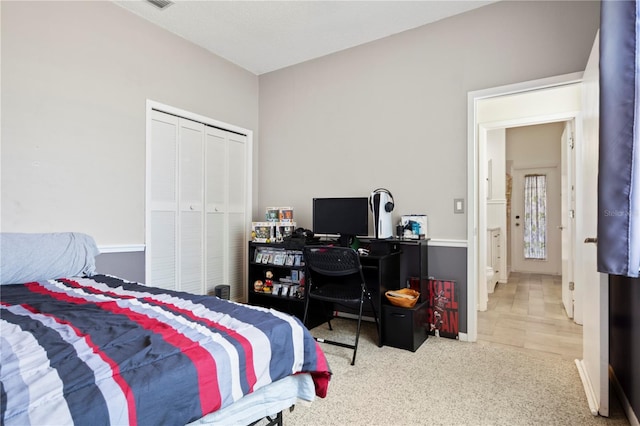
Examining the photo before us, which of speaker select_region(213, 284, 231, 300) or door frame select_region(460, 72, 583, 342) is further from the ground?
door frame select_region(460, 72, 583, 342)

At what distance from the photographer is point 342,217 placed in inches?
131

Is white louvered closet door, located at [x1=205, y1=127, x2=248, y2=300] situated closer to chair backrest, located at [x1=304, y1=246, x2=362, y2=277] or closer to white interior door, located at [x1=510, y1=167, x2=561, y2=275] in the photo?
chair backrest, located at [x1=304, y1=246, x2=362, y2=277]

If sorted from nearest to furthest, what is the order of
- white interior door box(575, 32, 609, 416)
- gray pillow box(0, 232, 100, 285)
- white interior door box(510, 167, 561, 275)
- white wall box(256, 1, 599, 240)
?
white interior door box(575, 32, 609, 416), gray pillow box(0, 232, 100, 285), white wall box(256, 1, 599, 240), white interior door box(510, 167, 561, 275)

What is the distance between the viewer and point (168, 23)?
3.18m

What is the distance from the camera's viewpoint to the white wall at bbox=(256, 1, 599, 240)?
275 centimetres

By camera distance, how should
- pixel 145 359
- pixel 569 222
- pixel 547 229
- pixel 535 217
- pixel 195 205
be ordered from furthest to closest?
pixel 535 217
pixel 547 229
pixel 569 222
pixel 195 205
pixel 145 359

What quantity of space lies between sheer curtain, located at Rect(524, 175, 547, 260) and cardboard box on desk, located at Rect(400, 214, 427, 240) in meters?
4.46

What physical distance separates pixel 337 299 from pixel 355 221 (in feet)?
2.72

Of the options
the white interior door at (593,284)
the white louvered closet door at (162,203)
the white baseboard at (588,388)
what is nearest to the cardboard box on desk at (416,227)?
the white interior door at (593,284)

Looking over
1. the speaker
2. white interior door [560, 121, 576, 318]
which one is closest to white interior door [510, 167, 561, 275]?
white interior door [560, 121, 576, 318]

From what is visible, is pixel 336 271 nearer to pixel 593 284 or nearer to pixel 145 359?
pixel 593 284

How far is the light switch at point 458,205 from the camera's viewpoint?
3029 mm

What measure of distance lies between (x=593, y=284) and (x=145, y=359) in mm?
2267

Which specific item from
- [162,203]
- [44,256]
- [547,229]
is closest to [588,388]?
[44,256]
